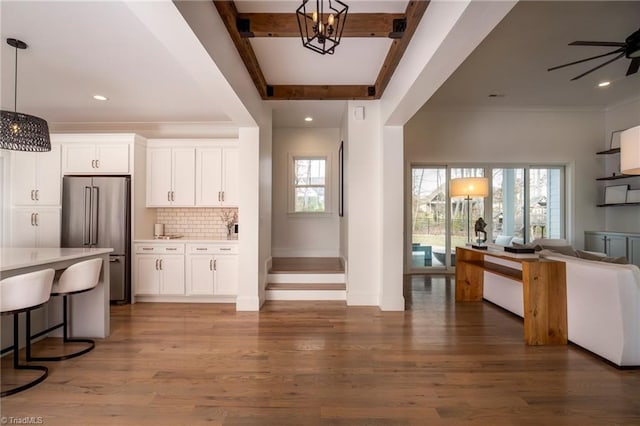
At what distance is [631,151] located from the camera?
6.55 ft

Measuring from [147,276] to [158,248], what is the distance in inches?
17.0

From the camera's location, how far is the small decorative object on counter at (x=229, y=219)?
4.75m

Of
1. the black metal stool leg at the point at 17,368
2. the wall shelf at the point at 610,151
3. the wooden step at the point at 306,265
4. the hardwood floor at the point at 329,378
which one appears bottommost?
the hardwood floor at the point at 329,378

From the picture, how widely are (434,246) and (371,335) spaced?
3.62 m

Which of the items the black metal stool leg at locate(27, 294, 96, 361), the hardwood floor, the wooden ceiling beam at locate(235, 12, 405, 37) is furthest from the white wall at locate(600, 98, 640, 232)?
the black metal stool leg at locate(27, 294, 96, 361)

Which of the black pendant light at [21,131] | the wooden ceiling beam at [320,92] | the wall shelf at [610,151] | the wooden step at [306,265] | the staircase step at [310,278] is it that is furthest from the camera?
the wall shelf at [610,151]

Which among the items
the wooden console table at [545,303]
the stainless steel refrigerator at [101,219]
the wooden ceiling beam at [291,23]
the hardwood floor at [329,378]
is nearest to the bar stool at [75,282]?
the hardwood floor at [329,378]

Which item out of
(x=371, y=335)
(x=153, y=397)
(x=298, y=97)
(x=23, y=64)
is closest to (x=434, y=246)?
(x=371, y=335)

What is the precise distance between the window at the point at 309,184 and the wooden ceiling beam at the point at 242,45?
233cm

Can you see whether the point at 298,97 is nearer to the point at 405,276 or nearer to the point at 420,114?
the point at 420,114

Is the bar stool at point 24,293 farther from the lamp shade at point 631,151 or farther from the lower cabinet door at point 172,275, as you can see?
the lamp shade at point 631,151

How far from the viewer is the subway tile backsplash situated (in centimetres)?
483

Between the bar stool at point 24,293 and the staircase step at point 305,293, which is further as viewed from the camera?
the staircase step at point 305,293

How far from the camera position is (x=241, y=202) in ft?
13.0
